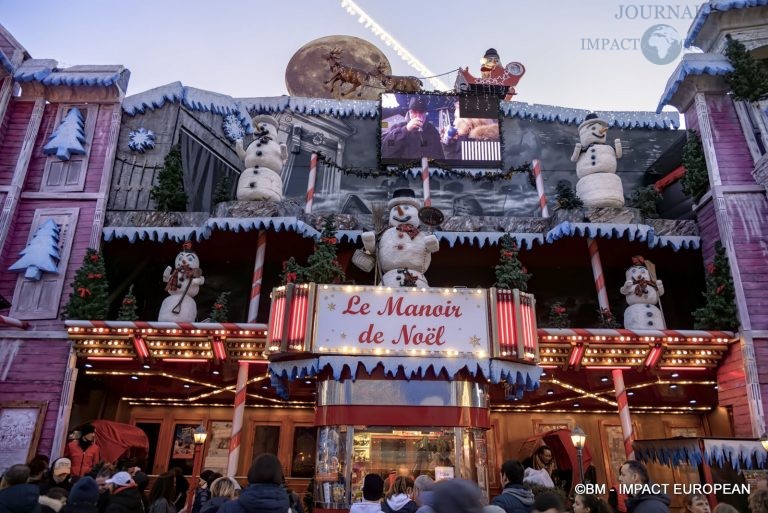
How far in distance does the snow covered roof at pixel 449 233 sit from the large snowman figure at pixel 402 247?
7.39 ft

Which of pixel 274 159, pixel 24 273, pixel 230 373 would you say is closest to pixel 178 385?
pixel 230 373

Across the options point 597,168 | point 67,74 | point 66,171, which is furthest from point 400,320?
point 67,74

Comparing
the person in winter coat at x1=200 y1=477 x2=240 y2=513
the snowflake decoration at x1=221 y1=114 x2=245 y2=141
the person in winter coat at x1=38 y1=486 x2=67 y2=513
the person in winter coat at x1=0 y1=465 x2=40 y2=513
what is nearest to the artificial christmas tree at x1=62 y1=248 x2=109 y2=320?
the snowflake decoration at x1=221 y1=114 x2=245 y2=141

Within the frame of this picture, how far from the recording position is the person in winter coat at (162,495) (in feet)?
20.6

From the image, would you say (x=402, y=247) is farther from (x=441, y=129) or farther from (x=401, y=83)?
(x=401, y=83)

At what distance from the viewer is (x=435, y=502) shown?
2.64 meters

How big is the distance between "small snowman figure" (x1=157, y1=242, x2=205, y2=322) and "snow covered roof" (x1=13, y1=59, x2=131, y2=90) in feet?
20.4

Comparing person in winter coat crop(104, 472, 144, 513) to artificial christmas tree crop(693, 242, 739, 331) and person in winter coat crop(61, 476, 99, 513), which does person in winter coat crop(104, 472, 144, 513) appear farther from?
artificial christmas tree crop(693, 242, 739, 331)

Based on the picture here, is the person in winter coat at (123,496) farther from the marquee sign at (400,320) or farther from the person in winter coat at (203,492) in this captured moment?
the marquee sign at (400,320)

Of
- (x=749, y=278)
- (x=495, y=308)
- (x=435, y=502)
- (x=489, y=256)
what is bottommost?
Result: (x=435, y=502)

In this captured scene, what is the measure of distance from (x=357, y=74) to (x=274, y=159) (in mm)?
9625

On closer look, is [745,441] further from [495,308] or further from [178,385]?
[178,385]

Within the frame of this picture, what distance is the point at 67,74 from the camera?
1579cm

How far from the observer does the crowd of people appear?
3953mm
